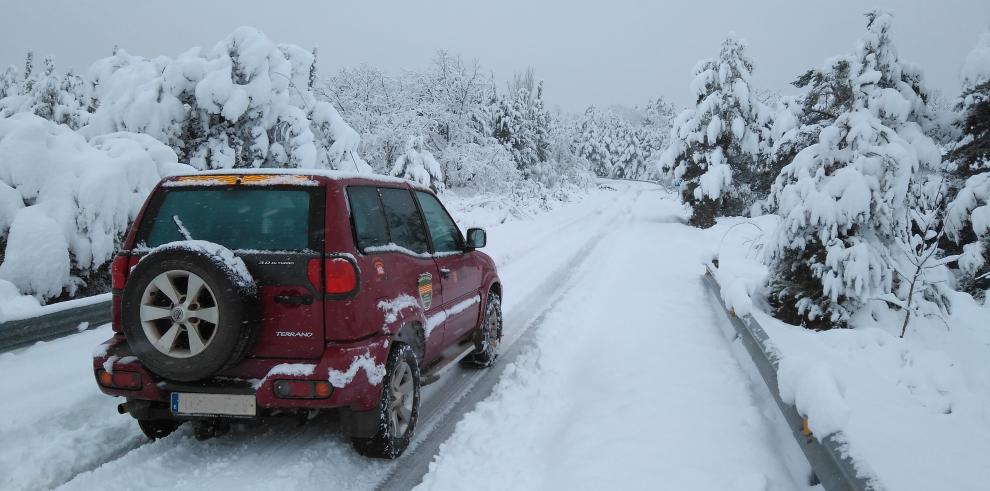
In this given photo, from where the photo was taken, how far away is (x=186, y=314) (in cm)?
297

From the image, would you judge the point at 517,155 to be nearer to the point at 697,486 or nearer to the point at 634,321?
the point at 634,321

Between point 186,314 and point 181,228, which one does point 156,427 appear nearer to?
point 186,314

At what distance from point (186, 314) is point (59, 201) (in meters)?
4.73

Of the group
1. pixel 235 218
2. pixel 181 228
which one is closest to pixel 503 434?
pixel 235 218

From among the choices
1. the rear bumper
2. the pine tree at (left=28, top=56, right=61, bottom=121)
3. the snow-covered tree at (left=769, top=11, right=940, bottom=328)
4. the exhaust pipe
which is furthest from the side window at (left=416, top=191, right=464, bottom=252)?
the pine tree at (left=28, top=56, right=61, bottom=121)

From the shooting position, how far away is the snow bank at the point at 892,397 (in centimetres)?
285

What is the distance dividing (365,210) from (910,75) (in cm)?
888

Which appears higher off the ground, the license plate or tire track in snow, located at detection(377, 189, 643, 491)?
the license plate

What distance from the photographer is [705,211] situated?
2430 cm

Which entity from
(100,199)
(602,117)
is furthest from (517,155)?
(602,117)

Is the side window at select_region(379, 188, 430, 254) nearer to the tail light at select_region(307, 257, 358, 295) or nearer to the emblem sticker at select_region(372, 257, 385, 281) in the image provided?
the emblem sticker at select_region(372, 257, 385, 281)

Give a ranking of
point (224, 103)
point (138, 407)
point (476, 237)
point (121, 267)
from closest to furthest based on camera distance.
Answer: point (138, 407), point (121, 267), point (476, 237), point (224, 103)

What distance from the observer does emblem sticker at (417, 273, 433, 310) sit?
4113 millimetres

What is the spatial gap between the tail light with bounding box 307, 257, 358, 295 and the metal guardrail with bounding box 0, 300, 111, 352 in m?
3.41
